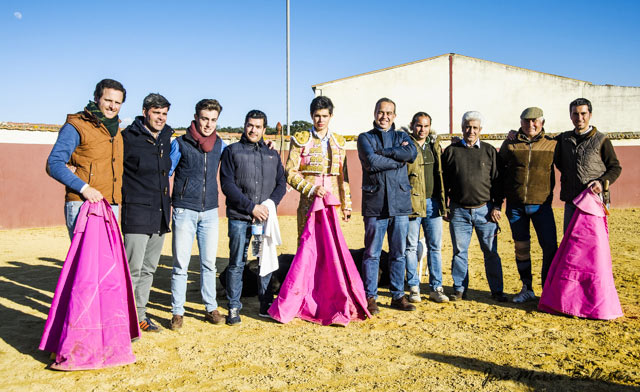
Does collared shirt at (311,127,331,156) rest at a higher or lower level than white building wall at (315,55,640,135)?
lower

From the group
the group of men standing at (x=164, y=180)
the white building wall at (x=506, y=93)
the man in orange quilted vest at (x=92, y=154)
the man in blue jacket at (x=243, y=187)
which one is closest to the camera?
the man in orange quilted vest at (x=92, y=154)

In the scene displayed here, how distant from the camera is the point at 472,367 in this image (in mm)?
3143

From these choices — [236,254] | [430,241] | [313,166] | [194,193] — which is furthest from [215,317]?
[430,241]

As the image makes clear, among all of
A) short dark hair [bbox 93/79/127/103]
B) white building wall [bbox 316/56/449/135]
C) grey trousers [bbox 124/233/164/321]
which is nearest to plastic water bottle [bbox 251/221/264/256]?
grey trousers [bbox 124/233/164/321]

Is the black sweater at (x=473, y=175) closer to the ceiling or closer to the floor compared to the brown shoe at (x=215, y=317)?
closer to the ceiling

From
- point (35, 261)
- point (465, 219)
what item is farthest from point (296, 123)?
A: point (465, 219)

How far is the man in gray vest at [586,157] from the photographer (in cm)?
439

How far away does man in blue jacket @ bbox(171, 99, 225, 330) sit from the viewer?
12.8 ft

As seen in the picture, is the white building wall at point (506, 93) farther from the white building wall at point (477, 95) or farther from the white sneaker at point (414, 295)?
the white sneaker at point (414, 295)

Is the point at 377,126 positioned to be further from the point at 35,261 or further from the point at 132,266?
the point at 35,261

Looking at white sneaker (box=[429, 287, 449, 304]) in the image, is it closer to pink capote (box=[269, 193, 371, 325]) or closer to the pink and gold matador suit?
pink capote (box=[269, 193, 371, 325])

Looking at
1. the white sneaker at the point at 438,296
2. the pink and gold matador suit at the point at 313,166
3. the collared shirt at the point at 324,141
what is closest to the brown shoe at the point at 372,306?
the white sneaker at the point at 438,296

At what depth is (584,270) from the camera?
431 centimetres

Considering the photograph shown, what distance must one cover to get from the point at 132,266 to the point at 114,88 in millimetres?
1279
